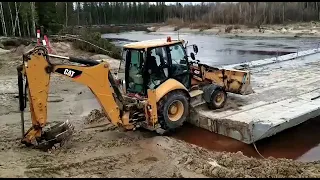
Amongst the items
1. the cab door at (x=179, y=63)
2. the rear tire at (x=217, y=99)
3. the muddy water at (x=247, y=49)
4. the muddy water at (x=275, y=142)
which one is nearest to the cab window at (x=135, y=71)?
the cab door at (x=179, y=63)

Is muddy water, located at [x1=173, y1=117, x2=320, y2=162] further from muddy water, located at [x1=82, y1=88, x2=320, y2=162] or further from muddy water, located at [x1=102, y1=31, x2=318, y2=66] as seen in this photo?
muddy water, located at [x1=102, y1=31, x2=318, y2=66]

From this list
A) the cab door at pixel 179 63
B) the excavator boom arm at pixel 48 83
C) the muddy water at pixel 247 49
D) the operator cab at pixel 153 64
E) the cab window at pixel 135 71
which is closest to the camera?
the excavator boom arm at pixel 48 83

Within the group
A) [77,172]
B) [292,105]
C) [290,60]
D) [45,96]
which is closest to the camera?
[77,172]

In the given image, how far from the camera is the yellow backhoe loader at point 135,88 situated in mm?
6605

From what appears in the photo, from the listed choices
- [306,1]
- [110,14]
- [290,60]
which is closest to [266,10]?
[306,1]

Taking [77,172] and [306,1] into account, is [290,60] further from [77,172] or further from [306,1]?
[306,1]

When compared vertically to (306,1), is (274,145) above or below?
below

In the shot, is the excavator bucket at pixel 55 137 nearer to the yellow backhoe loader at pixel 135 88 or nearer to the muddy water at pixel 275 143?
the yellow backhoe loader at pixel 135 88

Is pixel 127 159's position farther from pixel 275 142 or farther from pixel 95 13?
pixel 95 13

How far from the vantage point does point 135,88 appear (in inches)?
324

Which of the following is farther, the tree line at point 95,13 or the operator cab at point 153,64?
the tree line at point 95,13

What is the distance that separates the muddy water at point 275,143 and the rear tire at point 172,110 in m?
0.56

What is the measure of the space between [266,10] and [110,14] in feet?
145

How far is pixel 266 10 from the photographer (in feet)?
166
